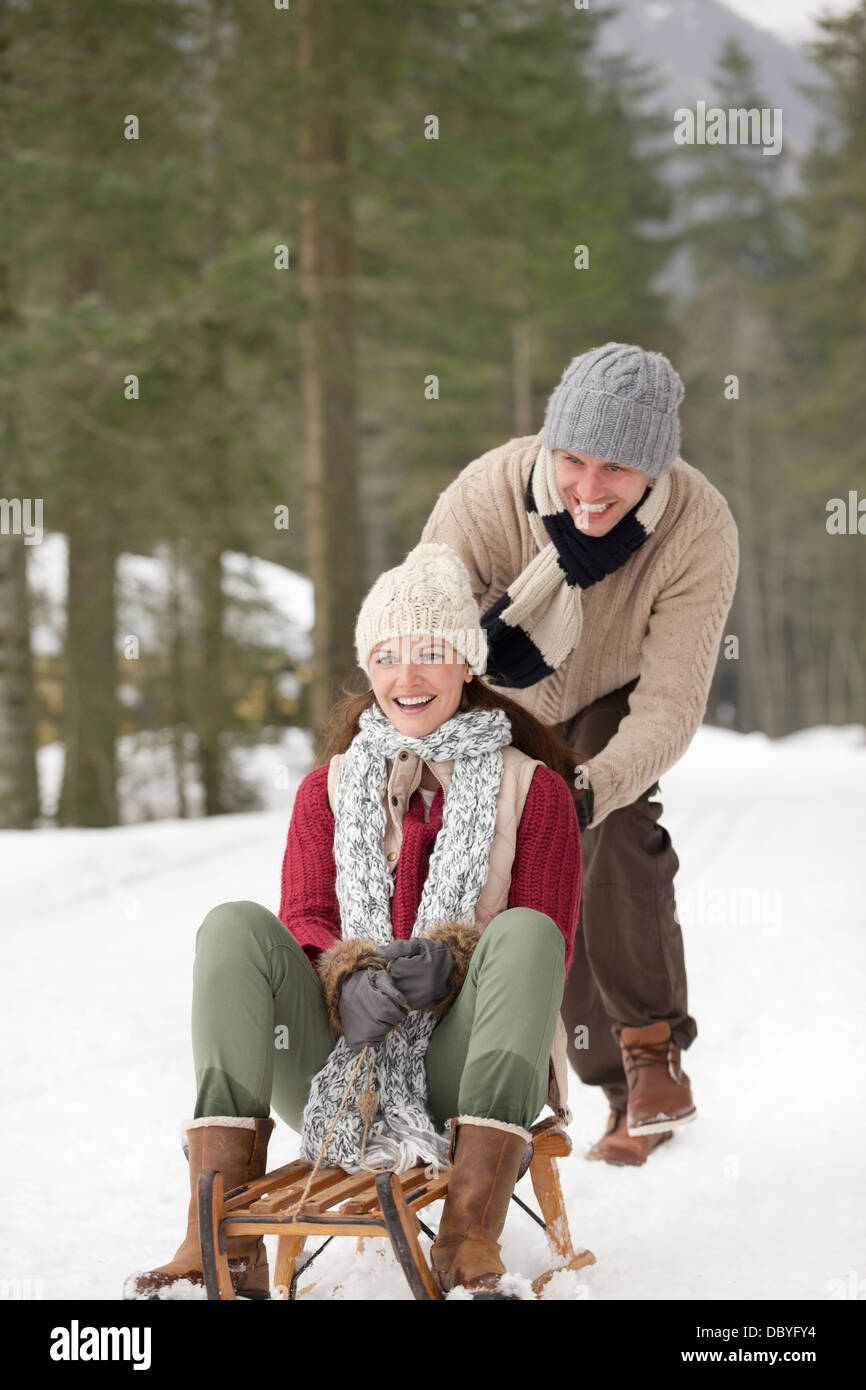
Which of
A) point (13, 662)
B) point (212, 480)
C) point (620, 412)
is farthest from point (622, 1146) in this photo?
point (212, 480)

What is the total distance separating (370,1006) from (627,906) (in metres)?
1.32

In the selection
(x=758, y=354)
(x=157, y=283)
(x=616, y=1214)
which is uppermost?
(x=758, y=354)

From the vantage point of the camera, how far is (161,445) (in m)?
10.7

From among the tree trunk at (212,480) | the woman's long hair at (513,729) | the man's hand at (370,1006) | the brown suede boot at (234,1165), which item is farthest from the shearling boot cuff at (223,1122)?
the tree trunk at (212,480)

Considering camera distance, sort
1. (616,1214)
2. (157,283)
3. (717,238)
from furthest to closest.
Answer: (717,238) → (157,283) → (616,1214)

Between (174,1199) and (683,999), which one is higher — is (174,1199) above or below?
below

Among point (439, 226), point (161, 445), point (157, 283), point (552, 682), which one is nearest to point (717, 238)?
point (439, 226)

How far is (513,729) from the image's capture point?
120 inches

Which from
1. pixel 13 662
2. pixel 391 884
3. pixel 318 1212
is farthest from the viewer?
pixel 13 662

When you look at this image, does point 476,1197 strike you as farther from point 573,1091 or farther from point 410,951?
point 573,1091

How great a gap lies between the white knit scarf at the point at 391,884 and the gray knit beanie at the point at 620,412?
0.76 metres

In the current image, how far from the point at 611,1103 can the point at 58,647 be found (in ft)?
50.0
